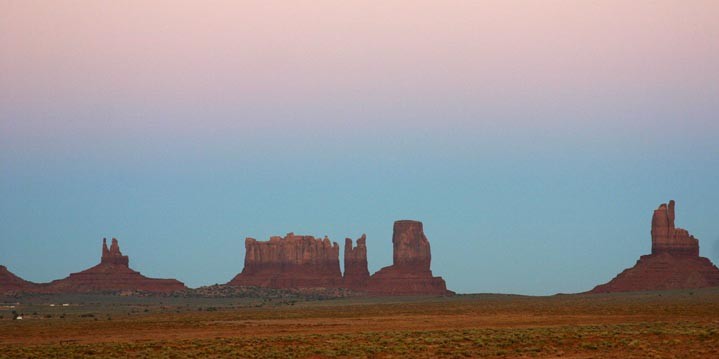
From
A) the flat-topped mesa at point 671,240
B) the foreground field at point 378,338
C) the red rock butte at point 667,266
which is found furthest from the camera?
the flat-topped mesa at point 671,240

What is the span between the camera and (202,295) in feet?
653

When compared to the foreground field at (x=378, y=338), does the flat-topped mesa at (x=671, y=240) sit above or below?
above

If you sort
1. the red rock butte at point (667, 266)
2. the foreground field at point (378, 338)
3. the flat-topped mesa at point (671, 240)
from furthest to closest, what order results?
1. the flat-topped mesa at point (671, 240)
2. the red rock butte at point (667, 266)
3. the foreground field at point (378, 338)

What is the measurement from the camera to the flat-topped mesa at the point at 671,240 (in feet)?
586

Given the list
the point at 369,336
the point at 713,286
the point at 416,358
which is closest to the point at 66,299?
the point at 713,286

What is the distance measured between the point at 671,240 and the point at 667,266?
5759 mm

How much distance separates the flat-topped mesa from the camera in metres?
179

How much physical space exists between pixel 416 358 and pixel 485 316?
147 ft

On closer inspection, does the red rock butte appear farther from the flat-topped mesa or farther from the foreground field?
the foreground field

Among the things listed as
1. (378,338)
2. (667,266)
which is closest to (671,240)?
(667,266)

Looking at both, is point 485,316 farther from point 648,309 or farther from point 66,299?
point 66,299

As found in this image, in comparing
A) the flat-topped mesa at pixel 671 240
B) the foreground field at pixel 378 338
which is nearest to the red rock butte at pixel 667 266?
the flat-topped mesa at pixel 671 240

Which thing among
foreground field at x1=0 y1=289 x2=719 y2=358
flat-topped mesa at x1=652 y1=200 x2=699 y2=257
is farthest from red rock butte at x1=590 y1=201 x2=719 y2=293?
foreground field at x1=0 y1=289 x2=719 y2=358

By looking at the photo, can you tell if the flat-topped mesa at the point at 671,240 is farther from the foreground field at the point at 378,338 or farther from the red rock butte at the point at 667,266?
the foreground field at the point at 378,338
